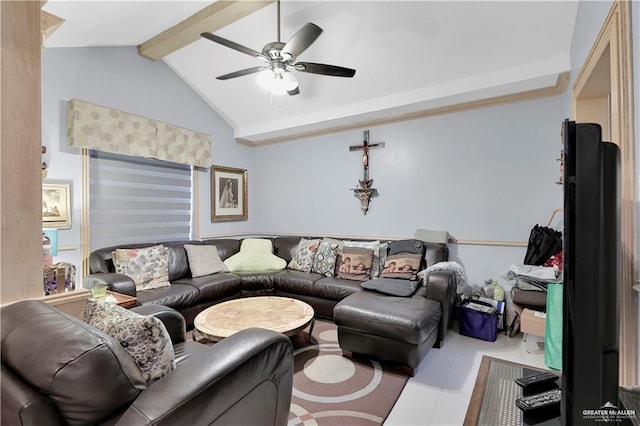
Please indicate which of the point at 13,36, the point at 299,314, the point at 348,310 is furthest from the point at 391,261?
the point at 13,36

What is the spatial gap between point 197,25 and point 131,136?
4.79 ft

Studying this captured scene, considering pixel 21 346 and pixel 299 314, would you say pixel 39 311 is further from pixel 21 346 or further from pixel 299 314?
pixel 299 314

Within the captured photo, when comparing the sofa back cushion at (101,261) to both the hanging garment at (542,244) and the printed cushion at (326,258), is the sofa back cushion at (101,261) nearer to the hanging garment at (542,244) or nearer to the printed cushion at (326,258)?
the printed cushion at (326,258)

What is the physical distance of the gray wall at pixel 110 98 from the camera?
9.42 ft

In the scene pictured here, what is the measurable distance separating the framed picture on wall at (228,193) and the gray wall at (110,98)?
11cm

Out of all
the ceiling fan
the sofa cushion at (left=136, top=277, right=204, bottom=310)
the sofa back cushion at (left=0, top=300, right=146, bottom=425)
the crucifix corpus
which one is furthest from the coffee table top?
the ceiling fan

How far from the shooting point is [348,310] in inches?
95.7

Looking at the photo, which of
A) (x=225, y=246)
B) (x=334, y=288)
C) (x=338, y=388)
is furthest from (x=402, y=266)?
(x=225, y=246)

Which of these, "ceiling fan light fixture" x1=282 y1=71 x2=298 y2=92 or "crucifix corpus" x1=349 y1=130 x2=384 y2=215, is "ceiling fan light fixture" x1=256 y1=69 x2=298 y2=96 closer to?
"ceiling fan light fixture" x1=282 y1=71 x2=298 y2=92

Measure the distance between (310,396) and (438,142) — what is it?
3041 millimetres

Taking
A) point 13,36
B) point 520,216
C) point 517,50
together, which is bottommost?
point 520,216

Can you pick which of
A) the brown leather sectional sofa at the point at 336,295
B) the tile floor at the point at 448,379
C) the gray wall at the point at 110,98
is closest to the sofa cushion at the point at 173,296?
the brown leather sectional sofa at the point at 336,295

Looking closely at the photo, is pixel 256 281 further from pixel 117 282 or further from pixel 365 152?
pixel 365 152

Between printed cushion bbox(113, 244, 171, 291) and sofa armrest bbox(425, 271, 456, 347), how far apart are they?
2.73 metres
